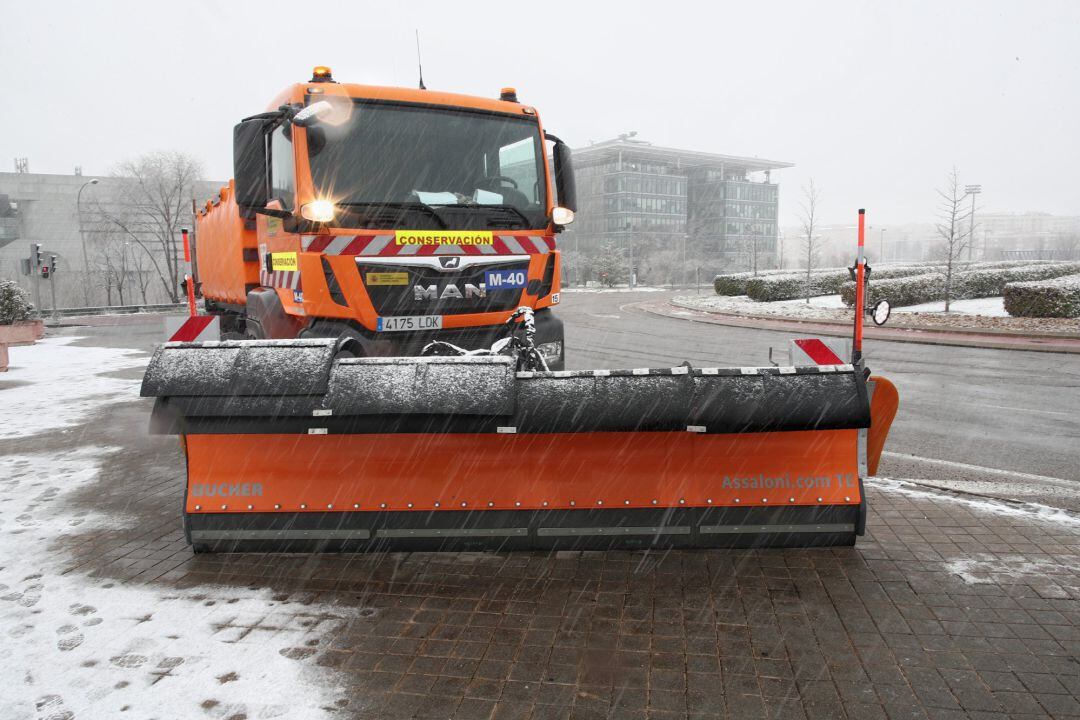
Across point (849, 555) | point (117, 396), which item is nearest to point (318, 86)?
point (849, 555)

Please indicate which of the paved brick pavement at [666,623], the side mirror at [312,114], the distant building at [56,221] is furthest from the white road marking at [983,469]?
the distant building at [56,221]

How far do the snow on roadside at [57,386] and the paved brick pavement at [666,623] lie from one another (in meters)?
5.14

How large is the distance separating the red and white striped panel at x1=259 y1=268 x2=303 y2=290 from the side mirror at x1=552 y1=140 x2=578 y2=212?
2350 millimetres

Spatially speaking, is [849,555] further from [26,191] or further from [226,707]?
[26,191]

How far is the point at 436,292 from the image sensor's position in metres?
5.57

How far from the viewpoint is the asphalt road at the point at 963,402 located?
6148mm

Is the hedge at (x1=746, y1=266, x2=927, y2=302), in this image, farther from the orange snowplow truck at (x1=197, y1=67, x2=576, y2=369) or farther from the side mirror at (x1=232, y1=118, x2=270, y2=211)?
the side mirror at (x1=232, y1=118, x2=270, y2=211)

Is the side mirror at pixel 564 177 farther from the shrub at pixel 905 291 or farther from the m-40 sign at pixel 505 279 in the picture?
the shrub at pixel 905 291

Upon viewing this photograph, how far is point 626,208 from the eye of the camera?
9425cm

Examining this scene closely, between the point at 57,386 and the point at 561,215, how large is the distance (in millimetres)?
9873

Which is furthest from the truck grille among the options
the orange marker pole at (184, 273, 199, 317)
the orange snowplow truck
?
the orange marker pole at (184, 273, 199, 317)

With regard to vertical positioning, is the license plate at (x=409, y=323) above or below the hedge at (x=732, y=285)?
Result: above

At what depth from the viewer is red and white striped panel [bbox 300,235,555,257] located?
5246 millimetres

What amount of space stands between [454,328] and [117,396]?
293 inches
